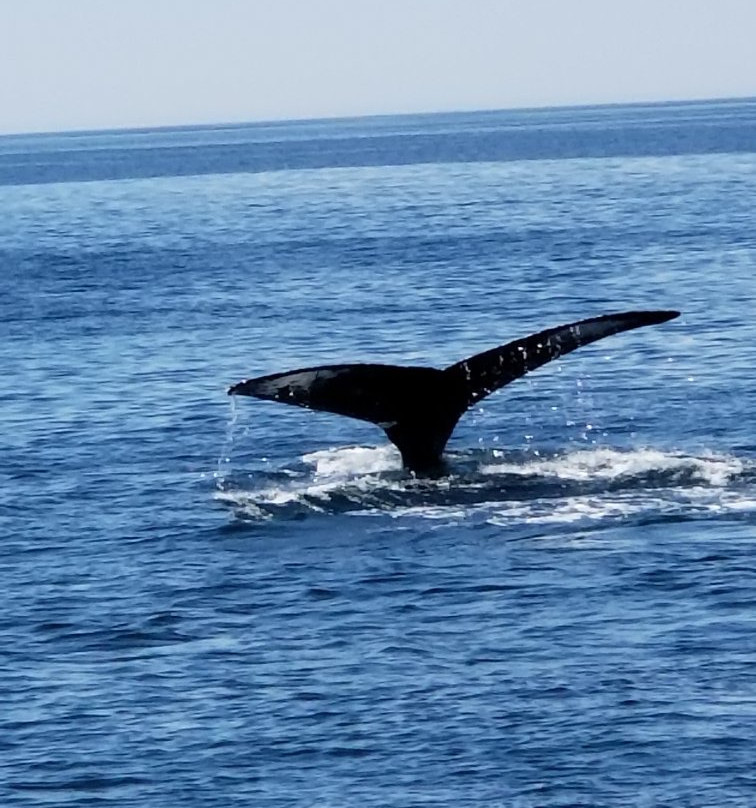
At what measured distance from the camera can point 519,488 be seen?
778 inches

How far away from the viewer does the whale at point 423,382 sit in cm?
1722

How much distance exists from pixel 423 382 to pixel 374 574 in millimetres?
1976

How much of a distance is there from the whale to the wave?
0.77 meters

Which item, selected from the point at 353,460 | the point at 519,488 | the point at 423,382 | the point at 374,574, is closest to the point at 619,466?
the point at 519,488

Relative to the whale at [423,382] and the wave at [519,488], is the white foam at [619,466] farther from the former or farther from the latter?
the whale at [423,382]

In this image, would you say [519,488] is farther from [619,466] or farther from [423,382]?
[423,382]

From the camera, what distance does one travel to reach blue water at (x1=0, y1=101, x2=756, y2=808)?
43.2 feet

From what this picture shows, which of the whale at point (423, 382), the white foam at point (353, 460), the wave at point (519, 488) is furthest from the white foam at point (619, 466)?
the whale at point (423, 382)

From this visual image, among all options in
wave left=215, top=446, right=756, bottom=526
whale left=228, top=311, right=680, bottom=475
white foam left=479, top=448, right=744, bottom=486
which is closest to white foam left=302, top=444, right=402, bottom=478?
wave left=215, top=446, right=756, bottom=526

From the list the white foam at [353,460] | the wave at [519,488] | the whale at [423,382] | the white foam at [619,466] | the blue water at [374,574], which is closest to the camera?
the blue water at [374,574]

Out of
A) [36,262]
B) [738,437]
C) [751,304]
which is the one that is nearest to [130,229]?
[36,262]

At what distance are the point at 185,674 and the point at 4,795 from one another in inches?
91.7

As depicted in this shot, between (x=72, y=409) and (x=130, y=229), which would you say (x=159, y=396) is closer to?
(x=72, y=409)

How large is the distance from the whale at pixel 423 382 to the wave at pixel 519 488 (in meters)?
0.77
